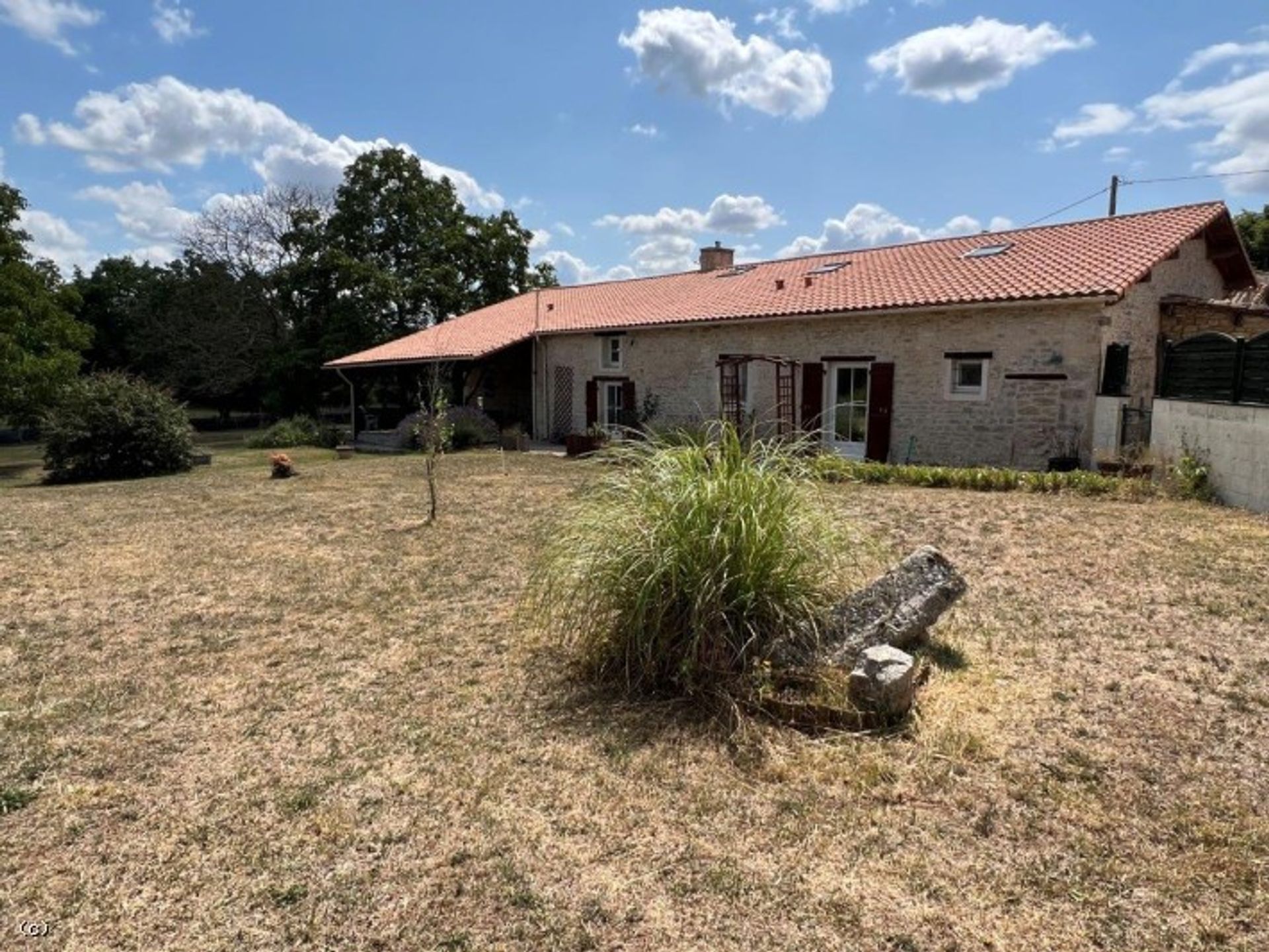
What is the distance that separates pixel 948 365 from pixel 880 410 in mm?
1365

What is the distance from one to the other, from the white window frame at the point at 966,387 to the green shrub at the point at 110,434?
14662 millimetres

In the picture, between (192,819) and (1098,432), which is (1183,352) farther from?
(192,819)

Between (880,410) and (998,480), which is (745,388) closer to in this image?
(880,410)

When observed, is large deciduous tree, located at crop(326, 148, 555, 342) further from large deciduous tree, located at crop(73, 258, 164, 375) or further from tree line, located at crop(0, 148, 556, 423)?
large deciduous tree, located at crop(73, 258, 164, 375)

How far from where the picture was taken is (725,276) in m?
20.5

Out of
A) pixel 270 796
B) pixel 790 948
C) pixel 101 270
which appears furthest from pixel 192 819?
pixel 101 270

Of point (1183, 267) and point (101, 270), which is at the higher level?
point (101, 270)

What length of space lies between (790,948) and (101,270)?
5004cm

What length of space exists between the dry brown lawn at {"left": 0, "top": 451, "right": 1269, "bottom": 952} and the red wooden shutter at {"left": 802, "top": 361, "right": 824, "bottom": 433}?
9181mm

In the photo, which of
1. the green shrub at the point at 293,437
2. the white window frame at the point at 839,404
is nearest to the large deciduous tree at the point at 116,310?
the green shrub at the point at 293,437

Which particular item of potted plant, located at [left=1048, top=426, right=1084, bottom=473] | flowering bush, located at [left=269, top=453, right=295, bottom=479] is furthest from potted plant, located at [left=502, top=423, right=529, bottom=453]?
potted plant, located at [left=1048, top=426, right=1084, bottom=473]

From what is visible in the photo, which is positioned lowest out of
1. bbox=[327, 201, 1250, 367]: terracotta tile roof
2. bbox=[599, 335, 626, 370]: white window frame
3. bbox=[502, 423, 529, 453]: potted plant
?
bbox=[502, 423, 529, 453]: potted plant

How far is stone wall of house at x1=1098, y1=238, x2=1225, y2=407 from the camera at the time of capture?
37.9 ft

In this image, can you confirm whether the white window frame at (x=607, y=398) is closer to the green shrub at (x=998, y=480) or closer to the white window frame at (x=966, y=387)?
the white window frame at (x=966, y=387)
